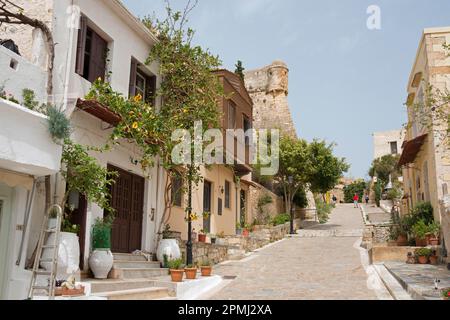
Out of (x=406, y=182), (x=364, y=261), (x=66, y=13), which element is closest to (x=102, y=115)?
(x=66, y=13)

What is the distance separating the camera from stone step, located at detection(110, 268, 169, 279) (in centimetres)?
989

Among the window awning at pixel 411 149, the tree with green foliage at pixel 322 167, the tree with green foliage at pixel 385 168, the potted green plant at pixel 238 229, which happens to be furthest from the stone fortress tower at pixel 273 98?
the window awning at pixel 411 149

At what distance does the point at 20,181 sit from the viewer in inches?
307

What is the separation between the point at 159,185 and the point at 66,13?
5.72 metres

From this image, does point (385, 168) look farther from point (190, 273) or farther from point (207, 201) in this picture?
point (190, 273)

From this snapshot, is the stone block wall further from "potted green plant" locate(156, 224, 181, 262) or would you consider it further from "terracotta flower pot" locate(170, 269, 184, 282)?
"terracotta flower pot" locate(170, 269, 184, 282)

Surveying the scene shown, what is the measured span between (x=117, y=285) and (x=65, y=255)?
48.7 inches

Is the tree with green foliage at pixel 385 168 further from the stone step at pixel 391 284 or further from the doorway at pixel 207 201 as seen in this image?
the stone step at pixel 391 284

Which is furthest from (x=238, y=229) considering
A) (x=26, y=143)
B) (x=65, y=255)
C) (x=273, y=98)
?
(x=273, y=98)

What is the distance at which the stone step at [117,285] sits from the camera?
8398mm

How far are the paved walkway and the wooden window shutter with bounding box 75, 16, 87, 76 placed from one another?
240 inches

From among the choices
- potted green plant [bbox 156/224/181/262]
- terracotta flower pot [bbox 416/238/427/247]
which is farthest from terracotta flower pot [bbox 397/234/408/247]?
potted green plant [bbox 156/224/181/262]

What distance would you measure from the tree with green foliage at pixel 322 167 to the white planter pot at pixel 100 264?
2110 cm
